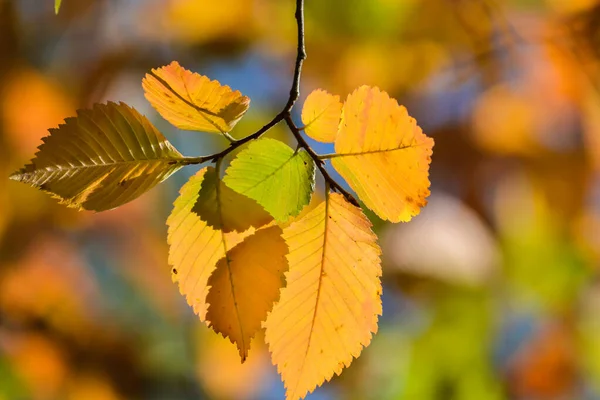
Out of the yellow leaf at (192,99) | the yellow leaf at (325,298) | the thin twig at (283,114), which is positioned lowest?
the yellow leaf at (325,298)

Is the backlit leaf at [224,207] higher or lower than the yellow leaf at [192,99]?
lower

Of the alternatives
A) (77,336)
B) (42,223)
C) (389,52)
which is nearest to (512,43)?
(389,52)

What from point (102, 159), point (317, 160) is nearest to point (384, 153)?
point (317, 160)

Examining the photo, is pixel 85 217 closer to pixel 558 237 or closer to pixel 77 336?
pixel 77 336

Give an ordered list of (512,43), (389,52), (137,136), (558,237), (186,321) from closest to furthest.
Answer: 1. (137,136)
2. (512,43)
3. (389,52)
4. (558,237)
5. (186,321)

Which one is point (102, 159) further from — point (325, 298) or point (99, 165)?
point (325, 298)
